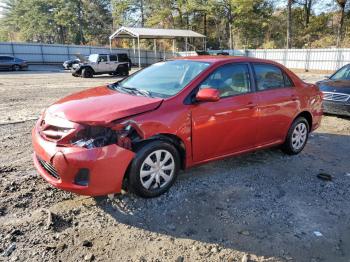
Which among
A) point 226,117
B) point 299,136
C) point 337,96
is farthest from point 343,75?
point 226,117

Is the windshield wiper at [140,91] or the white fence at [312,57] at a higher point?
the windshield wiper at [140,91]

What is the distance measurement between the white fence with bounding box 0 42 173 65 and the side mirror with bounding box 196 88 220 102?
111 ft

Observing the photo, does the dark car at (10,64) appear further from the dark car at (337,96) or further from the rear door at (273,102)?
the rear door at (273,102)

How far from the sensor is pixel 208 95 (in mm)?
4094

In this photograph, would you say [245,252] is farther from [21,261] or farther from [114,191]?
[21,261]

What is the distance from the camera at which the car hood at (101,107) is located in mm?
3608

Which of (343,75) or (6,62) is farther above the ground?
(343,75)

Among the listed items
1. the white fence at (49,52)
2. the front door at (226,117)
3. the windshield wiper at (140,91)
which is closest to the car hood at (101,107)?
the windshield wiper at (140,91)

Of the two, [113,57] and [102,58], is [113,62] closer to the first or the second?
[113,57]

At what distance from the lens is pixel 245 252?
10.5 ft

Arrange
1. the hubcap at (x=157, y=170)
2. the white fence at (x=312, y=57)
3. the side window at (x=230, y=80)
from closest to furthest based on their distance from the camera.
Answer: the hubcap at (x=157, y=170)
the side window at (x=230, y=80)
the white fence at (x=312, y=57)

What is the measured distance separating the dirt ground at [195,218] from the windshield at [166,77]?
1220 mm

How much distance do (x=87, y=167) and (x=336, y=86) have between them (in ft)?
24.8

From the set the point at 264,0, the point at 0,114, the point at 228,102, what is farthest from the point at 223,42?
the point at 228,102
